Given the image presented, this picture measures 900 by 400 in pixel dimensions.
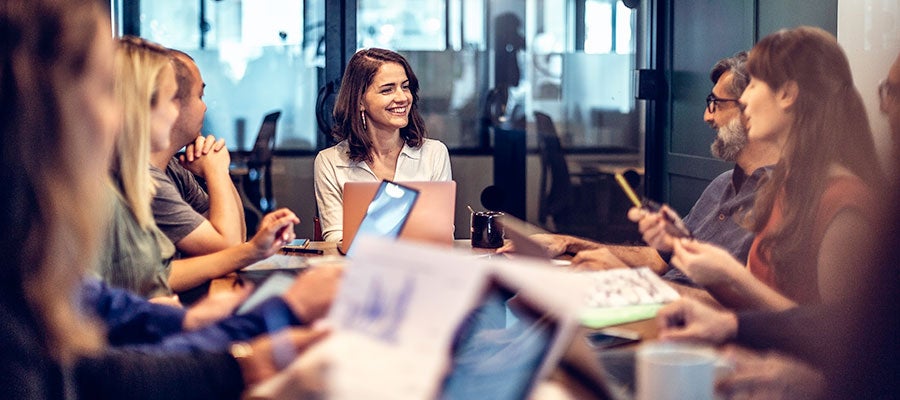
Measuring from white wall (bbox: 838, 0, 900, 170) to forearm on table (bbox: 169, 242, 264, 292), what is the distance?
6.52ft

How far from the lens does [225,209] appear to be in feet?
9.43

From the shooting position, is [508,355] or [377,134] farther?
[377,134]

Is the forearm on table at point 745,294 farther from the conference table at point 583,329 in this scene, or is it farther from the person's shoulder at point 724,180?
the person's shoulder at point 724,180

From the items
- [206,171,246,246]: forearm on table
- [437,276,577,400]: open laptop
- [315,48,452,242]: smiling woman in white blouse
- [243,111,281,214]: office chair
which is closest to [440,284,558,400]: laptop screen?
[437,276,577,400]: open laptop

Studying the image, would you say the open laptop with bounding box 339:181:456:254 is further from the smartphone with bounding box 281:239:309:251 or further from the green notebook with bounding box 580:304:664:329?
Answer: the green notebook with bounding box 580:304:664:329

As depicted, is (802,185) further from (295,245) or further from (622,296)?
(295,245)

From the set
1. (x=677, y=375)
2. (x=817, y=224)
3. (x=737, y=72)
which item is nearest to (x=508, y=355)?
(x=677, y=375)

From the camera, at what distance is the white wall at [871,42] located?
121 inches

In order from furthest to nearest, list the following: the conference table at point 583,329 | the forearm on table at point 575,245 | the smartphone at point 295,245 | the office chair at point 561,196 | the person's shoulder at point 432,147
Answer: the office chair at point 561,196 → the person's shoulder at point 432,147 → the smartphone at point 295,245 → the forearm on table at point 575,245 → the conference table at point 583,329

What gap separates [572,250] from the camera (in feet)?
8.96

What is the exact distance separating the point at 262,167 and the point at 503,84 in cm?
146

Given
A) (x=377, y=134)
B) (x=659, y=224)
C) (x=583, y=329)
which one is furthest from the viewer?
(x=377, y=134)

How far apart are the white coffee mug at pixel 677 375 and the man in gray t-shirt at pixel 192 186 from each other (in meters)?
1.68

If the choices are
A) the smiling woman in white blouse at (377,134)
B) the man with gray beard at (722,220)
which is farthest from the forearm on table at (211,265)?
the smiling woman in white blouse at (377,134)
